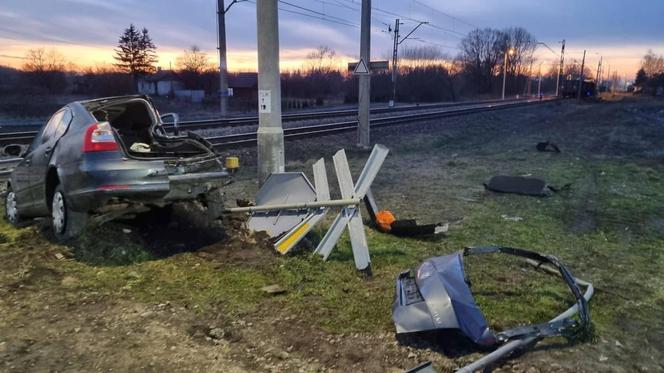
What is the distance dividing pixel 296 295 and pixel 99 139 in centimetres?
260

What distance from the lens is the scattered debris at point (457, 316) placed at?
341 cm

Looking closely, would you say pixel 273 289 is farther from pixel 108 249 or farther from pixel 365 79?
pixel 365 79

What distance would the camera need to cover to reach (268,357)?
11.2 feet

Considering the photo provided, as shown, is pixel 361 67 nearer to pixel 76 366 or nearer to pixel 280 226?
pixel 280 226

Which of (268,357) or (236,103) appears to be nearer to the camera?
(268,357)

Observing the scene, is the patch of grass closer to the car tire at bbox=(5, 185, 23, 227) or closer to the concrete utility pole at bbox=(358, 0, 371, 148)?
the car tire at bbox=(5, 185, 23, 227)

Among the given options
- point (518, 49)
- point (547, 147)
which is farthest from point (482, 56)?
point (547, 147)

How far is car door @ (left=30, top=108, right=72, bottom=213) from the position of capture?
19.1 feet

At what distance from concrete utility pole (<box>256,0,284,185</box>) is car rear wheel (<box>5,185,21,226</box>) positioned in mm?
3349

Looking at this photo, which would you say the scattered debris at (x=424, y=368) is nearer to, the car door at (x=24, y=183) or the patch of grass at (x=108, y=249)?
the patch of grass at (x=108, y=249)

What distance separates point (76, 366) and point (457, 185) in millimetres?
8848

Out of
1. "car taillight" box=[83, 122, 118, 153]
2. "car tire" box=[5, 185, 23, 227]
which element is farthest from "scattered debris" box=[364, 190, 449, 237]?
"car tire" box=[5, 185, 23, 227]

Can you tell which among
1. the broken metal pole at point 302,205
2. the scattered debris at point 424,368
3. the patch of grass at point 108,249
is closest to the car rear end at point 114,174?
the patch of grass at point 108,249

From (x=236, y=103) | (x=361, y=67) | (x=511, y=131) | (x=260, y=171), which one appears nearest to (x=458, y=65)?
(x=236, y=103)
